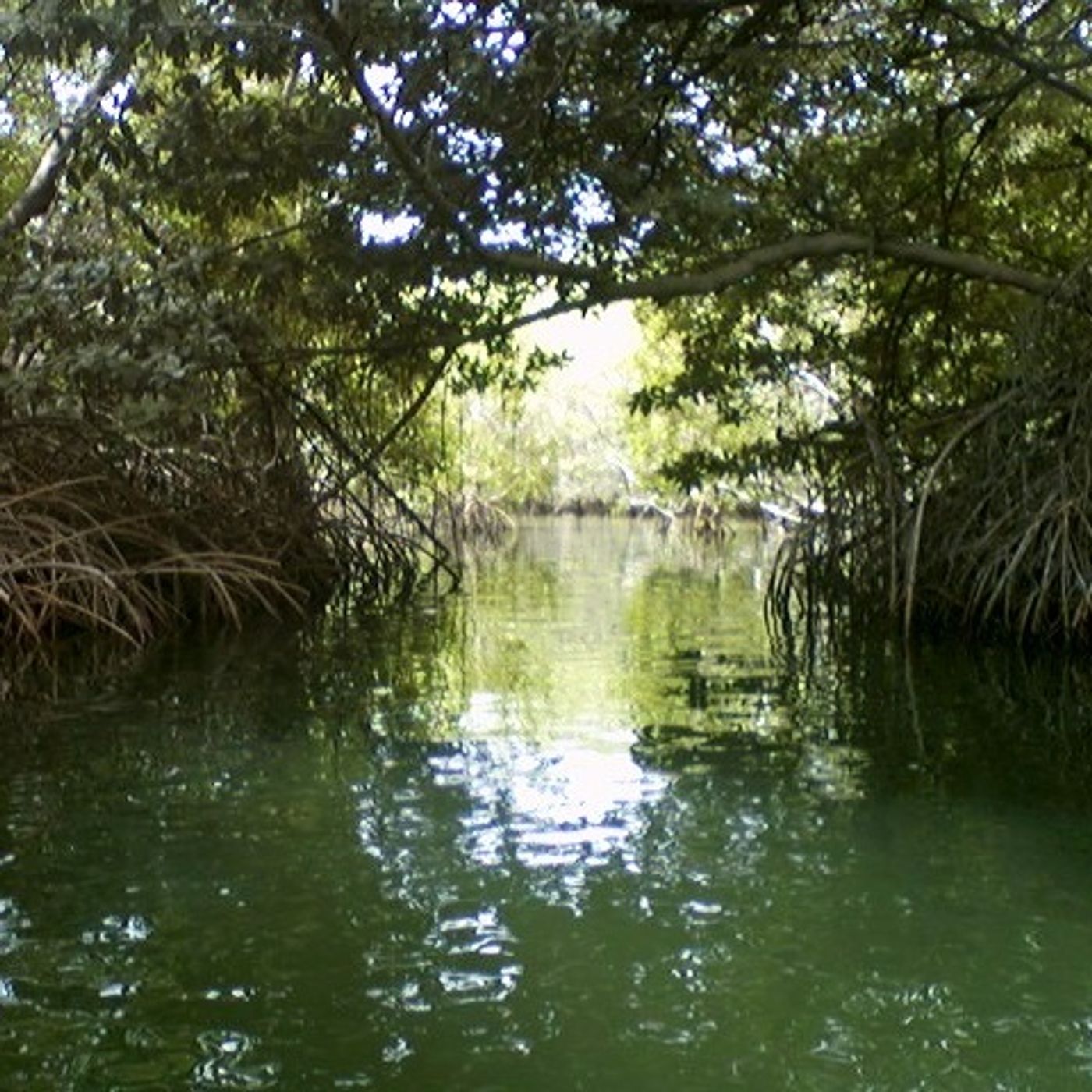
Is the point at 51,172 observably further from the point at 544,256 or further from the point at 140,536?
the point at 544,256

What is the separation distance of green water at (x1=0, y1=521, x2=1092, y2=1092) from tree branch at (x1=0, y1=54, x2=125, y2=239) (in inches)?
119

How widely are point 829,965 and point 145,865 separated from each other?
1430 millimetres

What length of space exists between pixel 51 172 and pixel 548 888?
6.94m

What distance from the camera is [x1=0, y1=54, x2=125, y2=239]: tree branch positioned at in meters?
7.46

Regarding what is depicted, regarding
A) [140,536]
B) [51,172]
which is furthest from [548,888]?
[51,172]

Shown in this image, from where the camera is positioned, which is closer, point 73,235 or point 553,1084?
point 553,1084

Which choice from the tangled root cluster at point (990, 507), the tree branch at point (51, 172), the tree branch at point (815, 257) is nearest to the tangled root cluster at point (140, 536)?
the tree branch at point (51, 172)

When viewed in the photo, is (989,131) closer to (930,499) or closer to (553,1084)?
(930,499)

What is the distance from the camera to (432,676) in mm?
6359

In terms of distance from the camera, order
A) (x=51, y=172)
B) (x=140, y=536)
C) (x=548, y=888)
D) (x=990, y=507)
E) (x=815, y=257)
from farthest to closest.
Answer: (x=51, y=172), (x=140, y=536), (x=815, y=257), (x=990, y=507), (x=548, y=888)

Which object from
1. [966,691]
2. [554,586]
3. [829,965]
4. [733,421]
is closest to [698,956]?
[829,965]

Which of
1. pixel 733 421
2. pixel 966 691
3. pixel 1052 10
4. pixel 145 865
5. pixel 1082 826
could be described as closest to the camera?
pixel 145 865

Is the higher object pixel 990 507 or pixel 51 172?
pixel 51 172

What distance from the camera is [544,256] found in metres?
7.83
